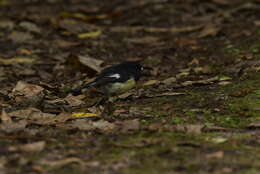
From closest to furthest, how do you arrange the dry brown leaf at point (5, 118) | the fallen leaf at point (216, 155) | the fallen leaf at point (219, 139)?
1. the fallen leaf at point (216, 155)
2. the fallen leaf at point (219, 139)
3. the dry brown leaf at point (5, 118)

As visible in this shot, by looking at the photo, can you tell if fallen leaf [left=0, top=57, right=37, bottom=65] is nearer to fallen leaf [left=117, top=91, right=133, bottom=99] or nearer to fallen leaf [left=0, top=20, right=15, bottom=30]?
fallen leaf [left=0, top=20, right=15, bottom=30]

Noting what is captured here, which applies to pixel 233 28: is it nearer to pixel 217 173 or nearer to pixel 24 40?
pixel 24 40

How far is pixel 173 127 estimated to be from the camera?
4926 millimetres

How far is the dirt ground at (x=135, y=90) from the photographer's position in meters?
4.11

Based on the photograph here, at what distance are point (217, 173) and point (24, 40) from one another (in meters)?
7.39

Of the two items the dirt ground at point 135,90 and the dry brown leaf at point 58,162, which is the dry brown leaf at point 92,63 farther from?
the dry brown leaf at point 58,162

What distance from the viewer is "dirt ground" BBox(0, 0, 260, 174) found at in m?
4.11

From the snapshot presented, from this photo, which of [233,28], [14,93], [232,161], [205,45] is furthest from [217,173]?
[233,28]

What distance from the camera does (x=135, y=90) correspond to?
23.6ft

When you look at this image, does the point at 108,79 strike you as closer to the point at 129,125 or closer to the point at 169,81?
the point at 169,81

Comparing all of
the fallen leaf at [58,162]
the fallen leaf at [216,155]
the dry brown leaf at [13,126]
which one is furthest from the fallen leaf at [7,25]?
the fallen leaf at [216,155]

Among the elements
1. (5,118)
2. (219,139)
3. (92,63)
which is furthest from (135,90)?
(219,139)

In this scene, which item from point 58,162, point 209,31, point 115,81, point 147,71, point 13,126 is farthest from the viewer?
point 209,31

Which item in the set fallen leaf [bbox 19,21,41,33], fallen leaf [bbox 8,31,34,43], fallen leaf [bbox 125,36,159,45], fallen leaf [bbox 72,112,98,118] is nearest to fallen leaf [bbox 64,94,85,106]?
fallen leaf [bbox 72,112,98,118]
